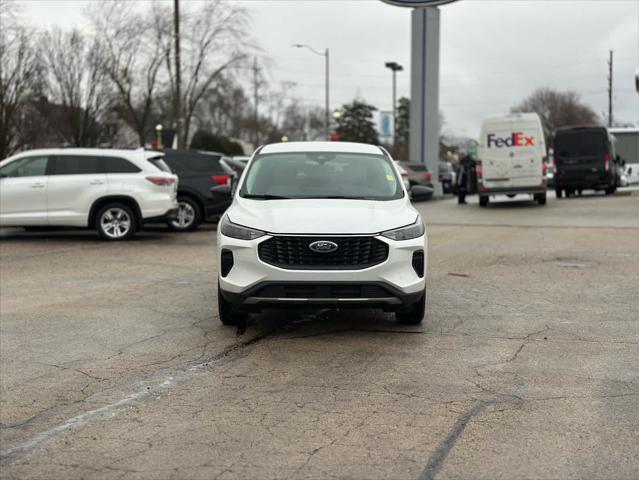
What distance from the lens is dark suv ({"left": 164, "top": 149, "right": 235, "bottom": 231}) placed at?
18.0 metres

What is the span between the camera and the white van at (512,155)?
25125 mm

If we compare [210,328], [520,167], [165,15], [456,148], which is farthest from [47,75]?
[456,148]

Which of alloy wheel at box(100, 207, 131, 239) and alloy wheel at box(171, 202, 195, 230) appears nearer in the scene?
alloy wheel at box(100, 207, 131, 239)

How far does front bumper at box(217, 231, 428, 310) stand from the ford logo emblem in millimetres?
63

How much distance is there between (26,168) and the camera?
15406mm

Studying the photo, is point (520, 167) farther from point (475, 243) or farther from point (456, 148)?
point (456, 148)

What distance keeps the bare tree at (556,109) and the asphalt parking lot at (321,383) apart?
312 feet

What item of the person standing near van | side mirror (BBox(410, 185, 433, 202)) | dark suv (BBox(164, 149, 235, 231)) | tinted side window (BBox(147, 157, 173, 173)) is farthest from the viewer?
the person standing near van

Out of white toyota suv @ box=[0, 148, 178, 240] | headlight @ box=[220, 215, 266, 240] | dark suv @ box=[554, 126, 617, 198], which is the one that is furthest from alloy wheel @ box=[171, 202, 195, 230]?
dark suv @ box=[554, 126, 617, 198]

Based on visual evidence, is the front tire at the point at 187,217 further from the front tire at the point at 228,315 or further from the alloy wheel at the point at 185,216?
the front tire at the point at 228,315

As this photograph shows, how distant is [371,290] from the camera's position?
6.93 metres

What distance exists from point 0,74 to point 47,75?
157 inches

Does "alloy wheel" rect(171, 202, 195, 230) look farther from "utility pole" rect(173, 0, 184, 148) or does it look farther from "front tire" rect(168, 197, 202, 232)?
"utility pole" rect(173, 0, 184, 148)

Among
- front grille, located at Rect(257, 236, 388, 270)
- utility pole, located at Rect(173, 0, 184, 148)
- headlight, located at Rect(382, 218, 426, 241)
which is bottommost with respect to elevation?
front grille, located at Rect(257, 236, 388, 270)
